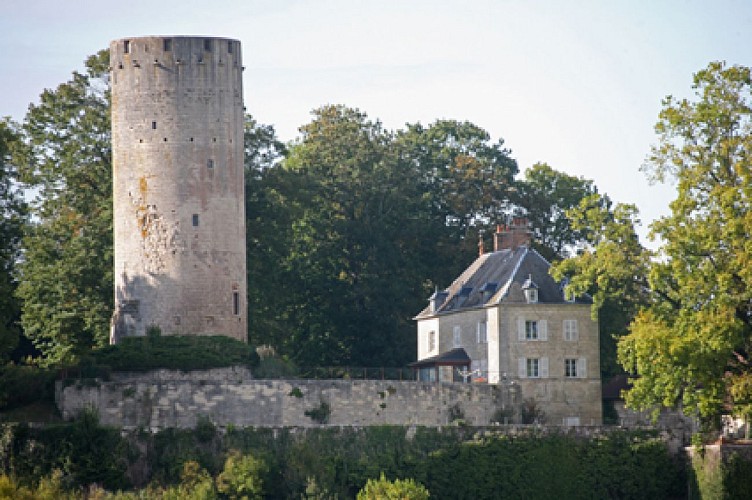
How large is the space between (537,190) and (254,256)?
47.3ft

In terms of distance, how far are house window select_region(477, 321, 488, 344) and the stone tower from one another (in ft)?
27.5

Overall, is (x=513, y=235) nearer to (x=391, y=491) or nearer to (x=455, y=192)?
(x=455, y=192)

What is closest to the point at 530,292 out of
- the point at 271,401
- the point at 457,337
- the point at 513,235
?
the point at 457,337

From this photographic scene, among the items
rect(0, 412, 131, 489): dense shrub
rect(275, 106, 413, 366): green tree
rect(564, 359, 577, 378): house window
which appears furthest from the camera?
rect(275, 106, 413, 366): green tree

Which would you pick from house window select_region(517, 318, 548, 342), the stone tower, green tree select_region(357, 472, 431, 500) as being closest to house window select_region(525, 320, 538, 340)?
house window select_region(517, 318, 548, 342)

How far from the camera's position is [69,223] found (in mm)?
67375

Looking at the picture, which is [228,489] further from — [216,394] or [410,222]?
[410,222]

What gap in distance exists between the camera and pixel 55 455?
181 ft

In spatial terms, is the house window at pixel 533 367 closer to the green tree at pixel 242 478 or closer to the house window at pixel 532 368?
the house window at pixel 532 368

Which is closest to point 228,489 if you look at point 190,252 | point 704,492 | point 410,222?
point 190,252

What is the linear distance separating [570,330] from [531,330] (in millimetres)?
1286

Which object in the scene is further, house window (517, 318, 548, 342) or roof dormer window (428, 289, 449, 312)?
roof dormer window (428, 289, 449, 312)

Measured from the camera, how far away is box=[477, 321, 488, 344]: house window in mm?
67500

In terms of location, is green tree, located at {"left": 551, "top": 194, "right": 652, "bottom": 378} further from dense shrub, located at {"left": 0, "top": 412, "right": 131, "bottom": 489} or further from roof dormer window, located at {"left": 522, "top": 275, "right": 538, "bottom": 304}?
dense shrub, located at {"left": 0, "top": 412, "right": 131, "bottom": 489}
